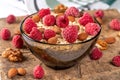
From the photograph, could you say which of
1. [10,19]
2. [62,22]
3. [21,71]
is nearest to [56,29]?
[62,22]

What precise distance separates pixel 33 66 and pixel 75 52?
0.12 m

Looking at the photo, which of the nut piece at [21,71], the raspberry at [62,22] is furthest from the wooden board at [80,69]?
the raspberry at [62,22]

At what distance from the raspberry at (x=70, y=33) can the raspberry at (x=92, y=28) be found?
4 centimetres

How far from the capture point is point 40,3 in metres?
1.11

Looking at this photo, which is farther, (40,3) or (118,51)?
(40,3)

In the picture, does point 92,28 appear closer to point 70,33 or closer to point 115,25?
point 70,33

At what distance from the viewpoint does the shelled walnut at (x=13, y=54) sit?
75cm

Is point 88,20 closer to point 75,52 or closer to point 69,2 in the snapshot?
point 75,52

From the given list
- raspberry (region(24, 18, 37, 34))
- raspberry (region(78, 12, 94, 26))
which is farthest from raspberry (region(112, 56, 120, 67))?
raspberry (region(24, 18, 37, 34))

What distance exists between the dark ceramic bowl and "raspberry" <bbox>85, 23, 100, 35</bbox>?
2 centimetres

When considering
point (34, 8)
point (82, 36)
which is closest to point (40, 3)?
point (34, 8)

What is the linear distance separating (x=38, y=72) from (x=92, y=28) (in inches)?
6.2

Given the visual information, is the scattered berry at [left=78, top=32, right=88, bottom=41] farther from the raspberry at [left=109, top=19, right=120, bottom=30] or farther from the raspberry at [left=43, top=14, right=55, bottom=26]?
the raspberry at [left=109, top=19, right=120, bottom=30]

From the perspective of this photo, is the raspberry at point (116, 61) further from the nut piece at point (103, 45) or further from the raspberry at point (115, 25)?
the raspberry at point (115, 25)
